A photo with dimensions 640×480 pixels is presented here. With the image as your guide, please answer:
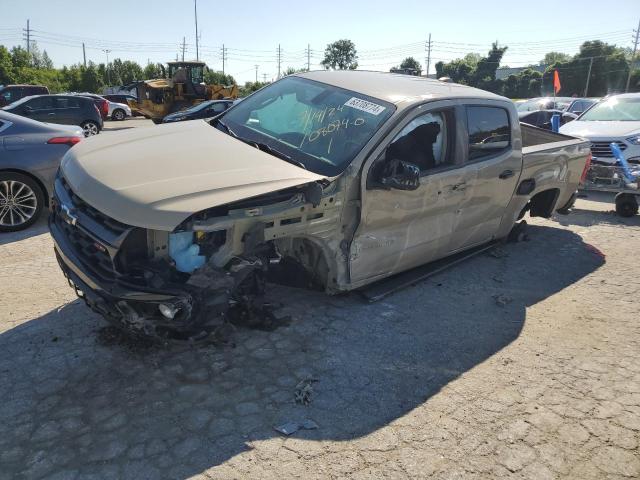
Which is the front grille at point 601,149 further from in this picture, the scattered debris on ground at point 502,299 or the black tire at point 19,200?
the black tire at point 19,200

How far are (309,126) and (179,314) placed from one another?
1968mm

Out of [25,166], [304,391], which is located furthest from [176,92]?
[304,391]

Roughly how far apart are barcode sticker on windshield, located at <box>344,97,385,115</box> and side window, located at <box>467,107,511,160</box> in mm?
1023

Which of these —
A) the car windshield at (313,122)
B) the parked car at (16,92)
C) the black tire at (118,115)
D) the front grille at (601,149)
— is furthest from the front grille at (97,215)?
the black tire at (118,115)

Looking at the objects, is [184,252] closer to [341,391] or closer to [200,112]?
[341,391]

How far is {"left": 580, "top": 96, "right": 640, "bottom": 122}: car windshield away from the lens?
390 inches

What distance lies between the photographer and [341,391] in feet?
10.3

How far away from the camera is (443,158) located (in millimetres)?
4277

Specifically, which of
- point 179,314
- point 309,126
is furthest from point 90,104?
point 179,314

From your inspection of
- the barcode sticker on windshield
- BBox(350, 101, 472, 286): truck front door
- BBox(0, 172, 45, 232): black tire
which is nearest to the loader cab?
BBox(0, 172, 45, 232): black tire

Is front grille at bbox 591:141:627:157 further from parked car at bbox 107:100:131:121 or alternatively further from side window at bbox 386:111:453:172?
parked car at bbox 107:100:131:121

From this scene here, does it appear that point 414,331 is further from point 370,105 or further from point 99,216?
point 99,216

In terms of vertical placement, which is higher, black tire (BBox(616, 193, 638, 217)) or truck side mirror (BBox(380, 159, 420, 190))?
truck side mirror (BBox(380, 159, 420, 190))

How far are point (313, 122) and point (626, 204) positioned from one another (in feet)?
19.4
